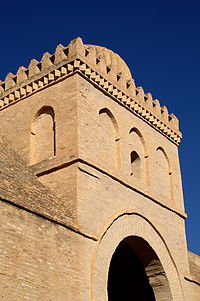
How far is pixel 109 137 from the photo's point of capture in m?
15.0

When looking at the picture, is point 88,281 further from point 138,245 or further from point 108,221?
point 138,245

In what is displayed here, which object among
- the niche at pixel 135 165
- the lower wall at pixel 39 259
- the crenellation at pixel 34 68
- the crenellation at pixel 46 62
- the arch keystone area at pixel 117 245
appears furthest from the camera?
the niche at pixel 135 165

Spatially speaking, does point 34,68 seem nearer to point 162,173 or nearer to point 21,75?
point 21,75

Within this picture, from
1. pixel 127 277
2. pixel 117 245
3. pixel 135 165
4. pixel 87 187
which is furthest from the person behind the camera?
pixel 127 277

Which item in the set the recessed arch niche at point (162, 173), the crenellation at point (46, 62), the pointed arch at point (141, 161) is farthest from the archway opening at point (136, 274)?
the crenellation at point (46, 62)

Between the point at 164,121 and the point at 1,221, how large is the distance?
336 inches

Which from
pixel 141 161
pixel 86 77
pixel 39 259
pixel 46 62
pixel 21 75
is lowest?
pixel 39 259

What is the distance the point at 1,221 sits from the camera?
410 inches

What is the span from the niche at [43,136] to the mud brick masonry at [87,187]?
30mm

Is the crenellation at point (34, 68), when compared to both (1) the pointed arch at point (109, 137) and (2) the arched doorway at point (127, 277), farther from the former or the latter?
(2) the arched doorway at point (127, 277)

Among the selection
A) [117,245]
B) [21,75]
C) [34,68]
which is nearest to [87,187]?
[117,245]

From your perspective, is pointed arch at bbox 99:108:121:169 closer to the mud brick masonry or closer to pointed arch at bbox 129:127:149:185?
the mud brick masonry

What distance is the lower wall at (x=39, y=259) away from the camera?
1027 cm

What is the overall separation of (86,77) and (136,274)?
5871mm
